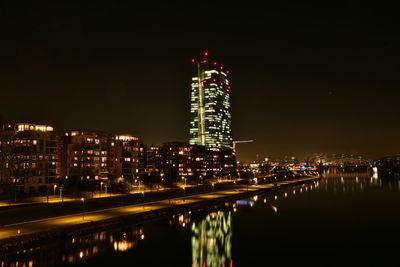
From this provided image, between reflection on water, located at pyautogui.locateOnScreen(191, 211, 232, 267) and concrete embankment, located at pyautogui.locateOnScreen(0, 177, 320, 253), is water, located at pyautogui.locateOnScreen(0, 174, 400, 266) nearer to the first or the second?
reflection on water, located at pyautogui.locateOnScreen(191, 211, 232, 267)

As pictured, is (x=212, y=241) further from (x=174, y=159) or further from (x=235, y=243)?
(x=174, y=159)

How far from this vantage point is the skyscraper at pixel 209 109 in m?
142

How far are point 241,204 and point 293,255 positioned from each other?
950 inches

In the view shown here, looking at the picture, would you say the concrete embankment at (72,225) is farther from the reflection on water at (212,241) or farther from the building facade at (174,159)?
the building facade at (174,159)

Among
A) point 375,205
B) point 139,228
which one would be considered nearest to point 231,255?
point 139,228

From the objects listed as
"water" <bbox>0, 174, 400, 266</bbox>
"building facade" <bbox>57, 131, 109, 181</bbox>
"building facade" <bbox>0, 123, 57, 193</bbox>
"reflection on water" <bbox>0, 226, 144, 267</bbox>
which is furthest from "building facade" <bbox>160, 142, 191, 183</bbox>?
"reflection on water" <bbox>0, 226, 144, 267</bbox>

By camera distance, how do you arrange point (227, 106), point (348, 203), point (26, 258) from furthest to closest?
point (227, 106)
point (348, 203)
point (26, 258)

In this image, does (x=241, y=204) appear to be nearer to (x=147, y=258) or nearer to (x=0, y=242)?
(x=147, y=258)

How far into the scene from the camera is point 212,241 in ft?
80.4

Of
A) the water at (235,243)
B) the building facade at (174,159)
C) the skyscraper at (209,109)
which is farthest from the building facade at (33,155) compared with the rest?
the skyscraper at (209,109)

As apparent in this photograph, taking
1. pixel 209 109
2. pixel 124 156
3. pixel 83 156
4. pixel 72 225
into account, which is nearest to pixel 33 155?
pixel 83 156

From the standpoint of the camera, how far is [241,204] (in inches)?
1772

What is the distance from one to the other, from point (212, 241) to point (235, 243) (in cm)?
167

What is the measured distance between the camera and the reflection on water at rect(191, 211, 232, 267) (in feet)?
65.7
